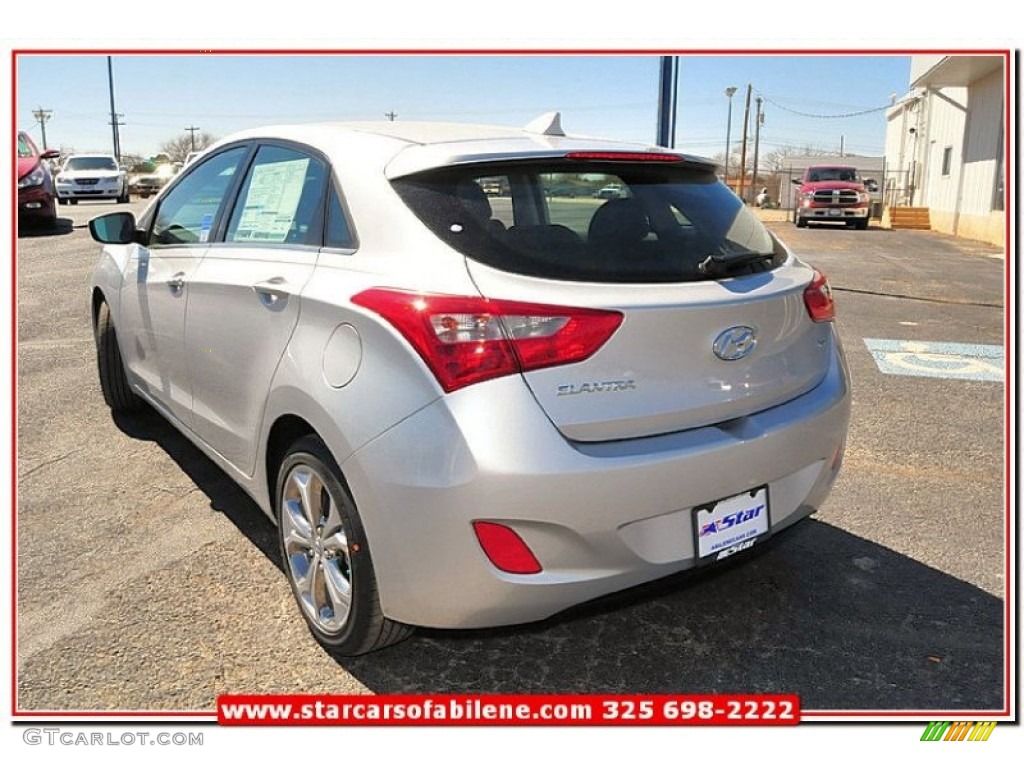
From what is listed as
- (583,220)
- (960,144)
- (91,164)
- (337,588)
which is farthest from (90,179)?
(583,220)

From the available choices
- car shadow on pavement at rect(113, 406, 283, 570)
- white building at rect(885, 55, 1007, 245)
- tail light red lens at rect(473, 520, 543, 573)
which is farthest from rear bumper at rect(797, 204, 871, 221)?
tail light red lens at rect(473, 520, 543, 573)

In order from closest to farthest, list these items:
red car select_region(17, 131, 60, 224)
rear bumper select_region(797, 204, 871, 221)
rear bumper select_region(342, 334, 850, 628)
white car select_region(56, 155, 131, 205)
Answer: rear bumper select_region(342, 334, 850, 628) < red car select_region(17, 131, 60, 224) < white car select_region(56, 155, 131, 205) < rear bumper select_region(797, 204, 871, 221)

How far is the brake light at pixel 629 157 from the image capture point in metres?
2.66

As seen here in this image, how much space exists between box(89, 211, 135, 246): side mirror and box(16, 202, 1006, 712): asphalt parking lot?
1.11 metres

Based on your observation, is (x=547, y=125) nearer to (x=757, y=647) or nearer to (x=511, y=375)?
(x=511, y=375)

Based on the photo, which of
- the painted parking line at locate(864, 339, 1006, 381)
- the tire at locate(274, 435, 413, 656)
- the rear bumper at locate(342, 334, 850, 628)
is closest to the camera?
the rear bumper at locate(342, 334, 850, 628)

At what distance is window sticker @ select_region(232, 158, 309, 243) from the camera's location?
3.03m

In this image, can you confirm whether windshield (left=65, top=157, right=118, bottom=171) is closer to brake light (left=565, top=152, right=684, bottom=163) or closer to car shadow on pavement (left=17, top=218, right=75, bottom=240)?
car shadow on pavement (left=17, top=218, right=75, bottom=240)

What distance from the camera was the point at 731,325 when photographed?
2453 mm

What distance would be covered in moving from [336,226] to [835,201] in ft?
86.3

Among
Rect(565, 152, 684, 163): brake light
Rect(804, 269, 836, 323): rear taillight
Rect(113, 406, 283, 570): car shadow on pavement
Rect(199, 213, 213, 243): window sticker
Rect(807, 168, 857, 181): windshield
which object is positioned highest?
Rect(807, 168, 857, 181): windshield

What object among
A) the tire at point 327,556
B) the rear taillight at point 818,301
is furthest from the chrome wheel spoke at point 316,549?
the rear taillight at point 818,301

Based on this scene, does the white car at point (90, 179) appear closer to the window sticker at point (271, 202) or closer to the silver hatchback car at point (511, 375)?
the window sticker at point (271, 202)

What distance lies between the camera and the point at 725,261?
2.58m
